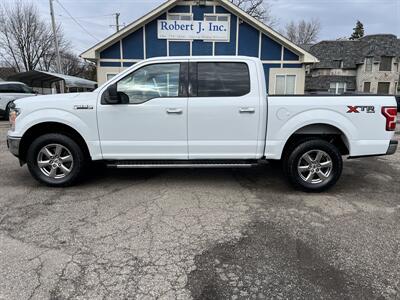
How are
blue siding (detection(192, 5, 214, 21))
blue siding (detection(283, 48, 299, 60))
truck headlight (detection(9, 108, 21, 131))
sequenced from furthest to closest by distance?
blue siding (detection(283, 48, 299, 60)), blue siding (detection(192, 5, 214, 21)), truck headlight (detection(9, 108, 21, 131))

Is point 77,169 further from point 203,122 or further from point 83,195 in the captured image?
point 203,122

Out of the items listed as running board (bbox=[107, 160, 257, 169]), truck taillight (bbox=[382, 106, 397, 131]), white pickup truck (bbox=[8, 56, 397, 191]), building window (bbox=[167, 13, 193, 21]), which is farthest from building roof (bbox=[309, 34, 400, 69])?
running board (bbox=[107, 160, 257, 169])

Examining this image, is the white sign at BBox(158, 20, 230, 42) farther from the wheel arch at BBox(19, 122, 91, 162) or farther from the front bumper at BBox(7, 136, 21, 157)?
the front bumper at BBox(7, 136, 21, 157)

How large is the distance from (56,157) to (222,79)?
2.84 meters

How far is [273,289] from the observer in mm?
2748

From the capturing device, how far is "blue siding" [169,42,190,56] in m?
16.7

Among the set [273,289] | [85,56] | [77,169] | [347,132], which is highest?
[85,56]

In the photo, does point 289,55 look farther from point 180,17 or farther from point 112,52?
point 112,52

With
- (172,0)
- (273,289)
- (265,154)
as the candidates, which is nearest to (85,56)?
(172,0)

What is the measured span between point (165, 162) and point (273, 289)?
2.80 meters

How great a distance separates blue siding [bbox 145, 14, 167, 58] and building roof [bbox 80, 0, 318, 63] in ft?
1.02

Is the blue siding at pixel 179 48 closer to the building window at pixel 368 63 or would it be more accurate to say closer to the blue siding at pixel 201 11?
the blue siding at pixel 201 11

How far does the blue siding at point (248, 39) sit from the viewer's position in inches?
653

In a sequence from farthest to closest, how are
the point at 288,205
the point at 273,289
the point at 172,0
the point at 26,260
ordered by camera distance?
the point at 172,0 < the point at 288,205 < the point at 26,260 < the point at 273,289
